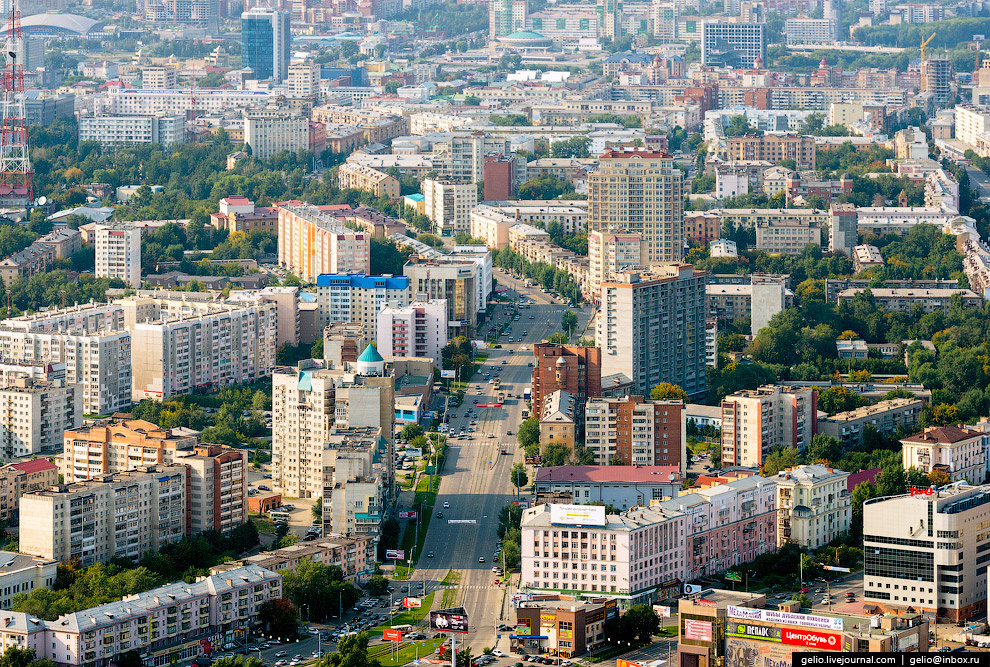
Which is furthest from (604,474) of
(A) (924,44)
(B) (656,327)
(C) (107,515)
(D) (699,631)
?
(A) (924,44)

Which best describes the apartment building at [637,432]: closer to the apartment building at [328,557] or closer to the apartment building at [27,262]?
the apartment building at [328,557]

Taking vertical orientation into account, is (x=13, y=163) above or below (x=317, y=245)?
above

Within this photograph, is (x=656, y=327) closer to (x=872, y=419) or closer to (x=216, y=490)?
(x=872, y=419)

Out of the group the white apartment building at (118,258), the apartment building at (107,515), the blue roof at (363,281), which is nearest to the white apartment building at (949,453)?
the apartment building at (107,515)

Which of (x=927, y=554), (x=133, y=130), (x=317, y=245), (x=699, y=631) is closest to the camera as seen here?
(x=699, y=631)

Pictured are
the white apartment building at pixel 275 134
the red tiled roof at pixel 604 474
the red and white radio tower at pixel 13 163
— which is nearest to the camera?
the red tiled roof at pixel 604 474
